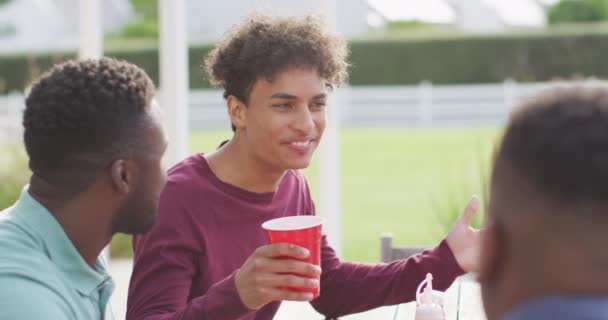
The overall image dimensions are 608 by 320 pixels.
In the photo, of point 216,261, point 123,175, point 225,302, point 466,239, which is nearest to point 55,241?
point 123,175

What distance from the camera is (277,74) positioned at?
235 cm

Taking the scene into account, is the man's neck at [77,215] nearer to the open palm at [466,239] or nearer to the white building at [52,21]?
the open palm at [466,239]

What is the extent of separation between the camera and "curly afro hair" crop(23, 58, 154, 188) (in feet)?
5.32

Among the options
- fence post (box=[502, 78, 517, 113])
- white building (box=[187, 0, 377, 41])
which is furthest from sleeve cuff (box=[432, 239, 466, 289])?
white building (box=[187, 0, 377, 41])

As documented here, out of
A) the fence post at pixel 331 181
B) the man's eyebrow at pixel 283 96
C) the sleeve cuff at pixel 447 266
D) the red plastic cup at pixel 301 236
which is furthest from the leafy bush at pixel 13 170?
the red plastic cup at pixel 301 236

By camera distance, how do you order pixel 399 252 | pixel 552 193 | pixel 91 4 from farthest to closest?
pixel 91 4 < pixel 399 252 < pixel 552 193

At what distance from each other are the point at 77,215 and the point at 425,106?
16.8 meters

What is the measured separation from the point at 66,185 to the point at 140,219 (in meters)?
0.16

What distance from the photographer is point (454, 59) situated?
20.0 metres

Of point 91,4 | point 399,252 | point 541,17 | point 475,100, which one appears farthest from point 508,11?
point 399,252

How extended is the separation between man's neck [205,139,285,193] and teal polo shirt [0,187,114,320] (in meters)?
0.66

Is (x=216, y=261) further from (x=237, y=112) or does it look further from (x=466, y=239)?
(x=466, y=239)

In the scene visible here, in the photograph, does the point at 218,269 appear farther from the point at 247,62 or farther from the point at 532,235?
the point at 532,235

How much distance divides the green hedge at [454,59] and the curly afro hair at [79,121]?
17.0 meters
